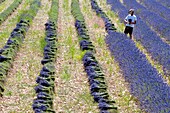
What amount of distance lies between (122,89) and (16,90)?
9.12 ft

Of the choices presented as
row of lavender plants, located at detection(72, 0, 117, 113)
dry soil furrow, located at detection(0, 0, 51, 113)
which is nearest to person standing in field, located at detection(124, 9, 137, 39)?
row of lavender plants, located at detection(72, 0, 117, 113)

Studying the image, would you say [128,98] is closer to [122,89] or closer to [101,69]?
[122,89]

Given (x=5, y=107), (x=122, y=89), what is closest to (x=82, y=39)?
(x=122, y=89)

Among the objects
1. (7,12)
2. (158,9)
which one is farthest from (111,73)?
(158,9)

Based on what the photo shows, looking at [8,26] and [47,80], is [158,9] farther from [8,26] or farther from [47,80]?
[47,80]

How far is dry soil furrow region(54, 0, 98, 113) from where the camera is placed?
365 inches

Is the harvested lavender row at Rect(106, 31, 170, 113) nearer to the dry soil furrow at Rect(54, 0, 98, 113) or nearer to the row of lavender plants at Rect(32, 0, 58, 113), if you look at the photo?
the dry soil furrow at Rect(54, 0, 98, 113)

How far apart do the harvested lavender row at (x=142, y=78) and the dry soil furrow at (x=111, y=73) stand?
19 centimetres

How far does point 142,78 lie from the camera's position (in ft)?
33.0

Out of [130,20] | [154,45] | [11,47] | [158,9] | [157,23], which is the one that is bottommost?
[158,9]

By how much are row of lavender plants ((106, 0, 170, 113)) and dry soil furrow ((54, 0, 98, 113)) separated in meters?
1.15

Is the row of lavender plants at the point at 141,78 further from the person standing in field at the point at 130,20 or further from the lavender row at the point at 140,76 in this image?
the person standing in field at the point at 130,20

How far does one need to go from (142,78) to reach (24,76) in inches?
133

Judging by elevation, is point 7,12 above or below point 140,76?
A: below
